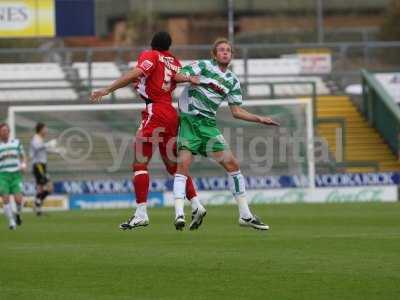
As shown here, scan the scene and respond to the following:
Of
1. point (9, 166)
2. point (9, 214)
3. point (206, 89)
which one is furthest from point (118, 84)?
point (9, 166)

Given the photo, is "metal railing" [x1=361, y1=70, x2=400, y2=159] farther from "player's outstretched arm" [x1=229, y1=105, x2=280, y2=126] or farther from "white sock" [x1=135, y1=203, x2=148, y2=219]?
"white sock" [x1=135, y1=203, x2=148, y2=219]

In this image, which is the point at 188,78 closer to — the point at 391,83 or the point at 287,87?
the point at 287,87

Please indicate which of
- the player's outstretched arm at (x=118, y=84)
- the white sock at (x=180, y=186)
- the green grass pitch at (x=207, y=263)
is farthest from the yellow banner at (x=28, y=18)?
the white sock at (x=180, y=186)

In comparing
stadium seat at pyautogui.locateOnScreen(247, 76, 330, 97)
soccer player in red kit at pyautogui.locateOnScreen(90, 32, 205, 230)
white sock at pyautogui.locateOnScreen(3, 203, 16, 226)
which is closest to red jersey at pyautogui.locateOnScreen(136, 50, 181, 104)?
soccer player in red kit at pyautogui.locateOnScreen(90, 32, 205, 230)

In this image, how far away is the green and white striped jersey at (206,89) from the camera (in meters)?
15.1

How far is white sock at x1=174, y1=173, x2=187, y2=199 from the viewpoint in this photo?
15.0 m

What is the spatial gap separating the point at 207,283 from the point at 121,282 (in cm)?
78

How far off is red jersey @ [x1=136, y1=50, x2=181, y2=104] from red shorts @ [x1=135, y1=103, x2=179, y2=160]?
0.12m

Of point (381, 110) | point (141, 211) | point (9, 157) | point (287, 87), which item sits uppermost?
point (287, 87)

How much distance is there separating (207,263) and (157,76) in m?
3.99

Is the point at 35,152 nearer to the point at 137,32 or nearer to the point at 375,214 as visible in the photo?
the point at 375,214

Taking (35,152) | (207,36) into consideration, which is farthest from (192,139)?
(207,36)

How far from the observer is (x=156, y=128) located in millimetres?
15477

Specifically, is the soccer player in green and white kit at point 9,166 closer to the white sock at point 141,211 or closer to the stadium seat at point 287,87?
the white sock at point 141,211
